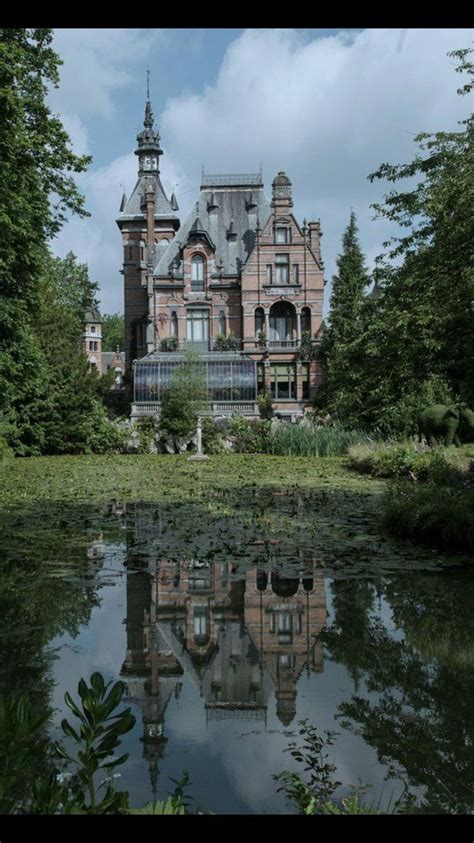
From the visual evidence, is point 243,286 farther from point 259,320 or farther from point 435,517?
point 435,517

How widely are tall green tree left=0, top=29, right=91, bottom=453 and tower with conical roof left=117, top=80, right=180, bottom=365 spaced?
26.8 metres

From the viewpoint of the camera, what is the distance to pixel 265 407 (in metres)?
41.3

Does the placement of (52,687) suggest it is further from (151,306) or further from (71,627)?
(151,306)

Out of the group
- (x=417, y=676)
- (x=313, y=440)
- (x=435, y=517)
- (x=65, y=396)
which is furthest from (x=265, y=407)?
(x=417, y=676)

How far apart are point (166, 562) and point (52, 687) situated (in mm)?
4012

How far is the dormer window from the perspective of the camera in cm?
4641

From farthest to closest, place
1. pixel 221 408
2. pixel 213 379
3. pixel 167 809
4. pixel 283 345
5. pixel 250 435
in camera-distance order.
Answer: pixel 283 345 < pixel 213 379 < pixel 221 408 < pixel 250 435 < pixel 167 809

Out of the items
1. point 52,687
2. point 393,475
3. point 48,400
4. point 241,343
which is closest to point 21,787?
point 52,687

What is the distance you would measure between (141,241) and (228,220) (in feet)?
21.7

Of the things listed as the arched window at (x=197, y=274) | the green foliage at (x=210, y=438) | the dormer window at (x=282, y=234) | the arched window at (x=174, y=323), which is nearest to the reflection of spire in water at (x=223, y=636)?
the green foliage at (x=210, y=438)

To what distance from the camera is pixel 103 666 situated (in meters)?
4.99

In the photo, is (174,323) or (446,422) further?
(174,323)

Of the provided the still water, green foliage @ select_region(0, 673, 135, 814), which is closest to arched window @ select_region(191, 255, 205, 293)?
the still water

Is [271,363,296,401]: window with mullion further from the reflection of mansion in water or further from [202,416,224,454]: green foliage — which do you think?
the reflection of mansion in water
